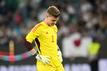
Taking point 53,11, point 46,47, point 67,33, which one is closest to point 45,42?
point 46,47

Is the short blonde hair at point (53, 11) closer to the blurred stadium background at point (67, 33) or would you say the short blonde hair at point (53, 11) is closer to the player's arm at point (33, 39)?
the player's arm at point (33, 39)

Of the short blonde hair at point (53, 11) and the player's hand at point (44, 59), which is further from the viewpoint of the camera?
the player's hand at point (44, 59)

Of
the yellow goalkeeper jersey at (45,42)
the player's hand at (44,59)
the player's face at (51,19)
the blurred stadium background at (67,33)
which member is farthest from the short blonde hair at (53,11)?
the blurred stadium background at (67,33)

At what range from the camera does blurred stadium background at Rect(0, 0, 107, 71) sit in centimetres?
1752

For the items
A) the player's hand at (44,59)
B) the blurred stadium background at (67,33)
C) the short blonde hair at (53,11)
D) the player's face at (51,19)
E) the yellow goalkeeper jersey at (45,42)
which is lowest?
the player's hand at (44,59)

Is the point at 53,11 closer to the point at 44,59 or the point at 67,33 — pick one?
the point at 44,59

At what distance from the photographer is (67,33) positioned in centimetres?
1822

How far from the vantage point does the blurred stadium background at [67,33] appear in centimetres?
1752

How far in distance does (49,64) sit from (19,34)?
8.73 metres

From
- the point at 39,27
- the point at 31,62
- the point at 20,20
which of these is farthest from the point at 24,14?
the point at 39,27

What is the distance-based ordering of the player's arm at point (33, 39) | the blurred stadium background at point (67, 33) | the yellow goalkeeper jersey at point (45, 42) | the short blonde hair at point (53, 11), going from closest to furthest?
the short blonde hair at point (53, 11) → the player's arm at point (33, 39) → the yellow goalkeeper jersey at point (45, 42) → the blurred stadium background at point (67, 33)

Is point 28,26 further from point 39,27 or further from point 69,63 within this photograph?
point 39,27

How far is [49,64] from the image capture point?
1112 centimetres

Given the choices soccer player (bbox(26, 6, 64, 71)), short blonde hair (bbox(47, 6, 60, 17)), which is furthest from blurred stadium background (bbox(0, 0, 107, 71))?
short blonde hair (bbox(47, 6, 60, 17))
